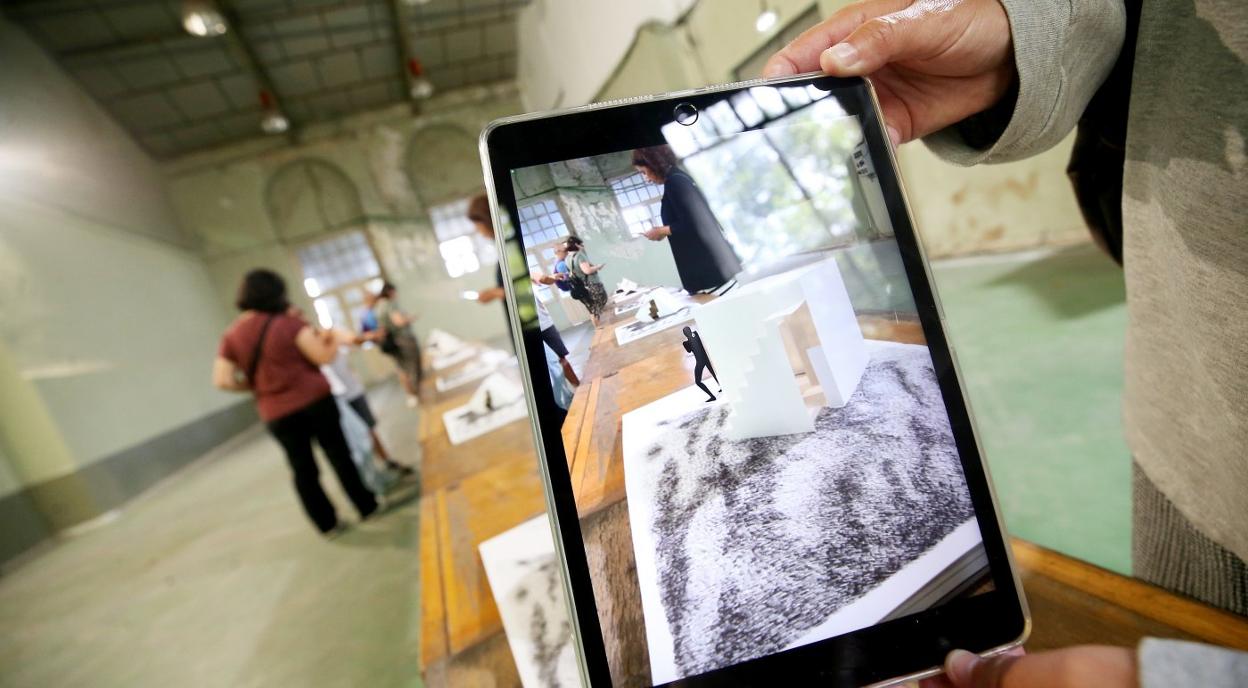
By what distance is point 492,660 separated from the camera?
1.22ft

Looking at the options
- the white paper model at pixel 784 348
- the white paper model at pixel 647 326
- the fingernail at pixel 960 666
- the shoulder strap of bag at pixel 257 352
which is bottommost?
the fingernail at pixel 960 666

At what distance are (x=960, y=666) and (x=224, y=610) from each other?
3.57 feet

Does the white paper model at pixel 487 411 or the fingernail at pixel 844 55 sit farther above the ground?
the fingernail at pixel 844 55

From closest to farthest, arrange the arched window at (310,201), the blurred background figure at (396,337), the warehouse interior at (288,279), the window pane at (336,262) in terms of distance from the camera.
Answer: the warehouse interior at (288,279) < the blurred background figure at (396,337) < the arched window at (310,201) < the window pane at (336,262)

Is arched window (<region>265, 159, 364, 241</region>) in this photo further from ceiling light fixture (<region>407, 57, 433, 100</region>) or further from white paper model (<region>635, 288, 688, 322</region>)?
white paper model (<region>635, 288, 688, 322</region>)

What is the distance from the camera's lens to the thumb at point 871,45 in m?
0.36

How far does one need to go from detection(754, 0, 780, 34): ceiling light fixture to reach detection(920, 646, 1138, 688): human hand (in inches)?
120

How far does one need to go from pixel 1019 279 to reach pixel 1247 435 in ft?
7.45

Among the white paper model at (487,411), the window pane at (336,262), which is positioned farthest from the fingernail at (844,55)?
the window pane at (336,262)

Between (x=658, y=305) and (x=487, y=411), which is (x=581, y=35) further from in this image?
(x=658, y=305)

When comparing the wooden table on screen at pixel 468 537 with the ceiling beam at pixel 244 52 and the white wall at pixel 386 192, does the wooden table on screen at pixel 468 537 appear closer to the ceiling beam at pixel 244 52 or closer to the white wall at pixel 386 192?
the ceiling beam at pixel 244 52

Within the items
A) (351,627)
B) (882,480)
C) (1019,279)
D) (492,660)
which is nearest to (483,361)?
(351,627)

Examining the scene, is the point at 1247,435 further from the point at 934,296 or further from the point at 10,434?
the point at 10,434

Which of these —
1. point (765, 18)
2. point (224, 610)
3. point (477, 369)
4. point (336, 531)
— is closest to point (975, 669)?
point (224, 610)
